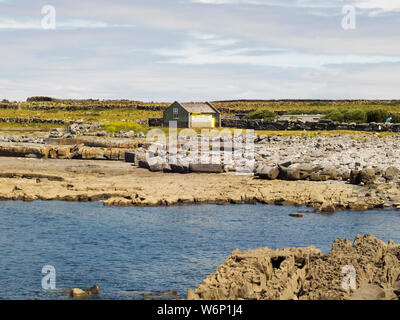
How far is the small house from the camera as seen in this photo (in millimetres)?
77312

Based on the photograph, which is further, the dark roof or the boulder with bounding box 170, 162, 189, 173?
the dark roof

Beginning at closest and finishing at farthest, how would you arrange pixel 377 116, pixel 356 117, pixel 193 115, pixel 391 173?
1. pixel 391 173
2. pixel 193 115
3. pixel 377 116
4. pixel 356 117

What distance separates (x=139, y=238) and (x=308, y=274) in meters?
11.3

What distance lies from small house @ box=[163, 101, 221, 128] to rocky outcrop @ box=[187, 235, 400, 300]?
5855 cm

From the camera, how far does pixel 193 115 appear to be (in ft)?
254

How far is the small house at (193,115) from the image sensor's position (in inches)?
3044

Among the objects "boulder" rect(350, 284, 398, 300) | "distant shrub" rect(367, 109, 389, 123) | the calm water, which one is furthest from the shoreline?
"distant shrub" rect(367, 109, 389, 123)

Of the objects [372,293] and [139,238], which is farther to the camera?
[139,238]

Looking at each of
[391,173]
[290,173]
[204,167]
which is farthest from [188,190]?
[391,173]

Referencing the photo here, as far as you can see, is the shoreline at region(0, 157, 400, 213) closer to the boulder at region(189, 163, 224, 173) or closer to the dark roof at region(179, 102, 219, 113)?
the boulder at region(189, 163, 224, 173)

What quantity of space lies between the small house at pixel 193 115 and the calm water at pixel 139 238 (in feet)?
142

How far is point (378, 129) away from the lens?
66.3 meters

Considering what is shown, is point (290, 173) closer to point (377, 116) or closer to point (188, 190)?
point (188, 190)

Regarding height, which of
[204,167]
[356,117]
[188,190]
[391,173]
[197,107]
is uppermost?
[197,107]
